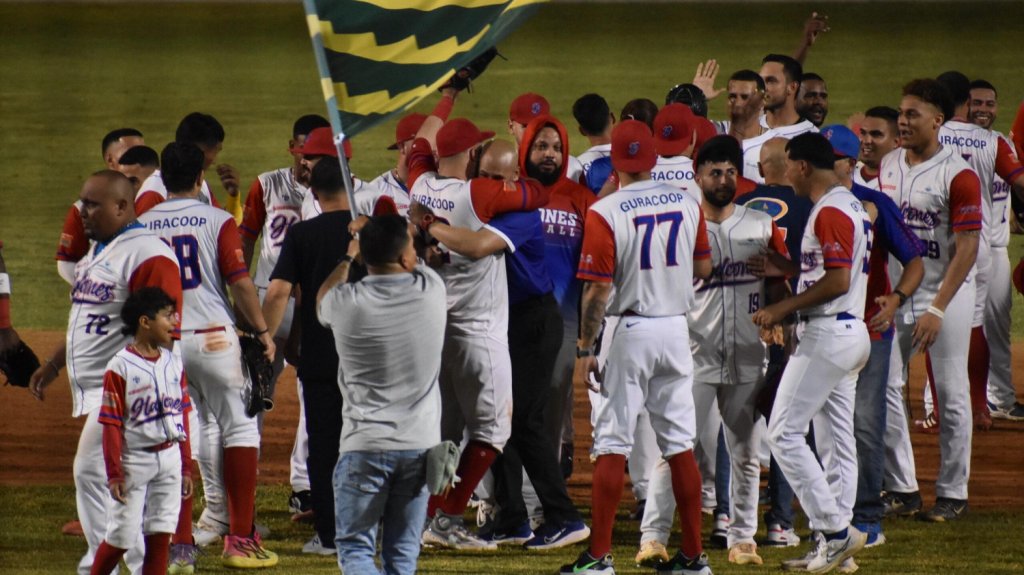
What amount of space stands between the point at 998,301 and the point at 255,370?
15.7ft

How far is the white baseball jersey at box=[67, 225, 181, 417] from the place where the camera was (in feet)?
18.4

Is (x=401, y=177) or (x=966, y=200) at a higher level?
(x=401, y=177)

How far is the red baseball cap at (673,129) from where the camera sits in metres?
7.08

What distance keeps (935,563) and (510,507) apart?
181cm

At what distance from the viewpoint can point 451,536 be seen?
263 inches

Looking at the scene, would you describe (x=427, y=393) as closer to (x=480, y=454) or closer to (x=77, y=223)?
(x=480, y=454)

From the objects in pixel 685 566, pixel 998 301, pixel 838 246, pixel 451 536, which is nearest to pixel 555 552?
pixel 451 536

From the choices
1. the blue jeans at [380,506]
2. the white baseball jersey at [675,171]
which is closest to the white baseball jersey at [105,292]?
the blue jeans at [380,506]

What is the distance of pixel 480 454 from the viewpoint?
6.48 m

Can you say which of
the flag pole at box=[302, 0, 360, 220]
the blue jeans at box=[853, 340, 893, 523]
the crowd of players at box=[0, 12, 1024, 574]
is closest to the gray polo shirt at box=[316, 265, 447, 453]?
the crowd of players at box=[0, 12, 1024, 574]

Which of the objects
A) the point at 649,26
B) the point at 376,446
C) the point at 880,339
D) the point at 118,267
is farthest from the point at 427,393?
the point at 649,26

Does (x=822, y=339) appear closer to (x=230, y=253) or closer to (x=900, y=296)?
(x=900, y=296)

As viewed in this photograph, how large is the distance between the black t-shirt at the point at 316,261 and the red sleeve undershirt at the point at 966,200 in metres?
2.77

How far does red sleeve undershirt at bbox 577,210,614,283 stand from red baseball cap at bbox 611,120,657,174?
0.25 metres
